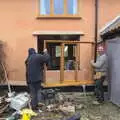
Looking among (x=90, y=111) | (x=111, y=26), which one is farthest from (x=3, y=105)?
(x=111, y=26)

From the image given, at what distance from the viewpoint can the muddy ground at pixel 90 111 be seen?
13594mm

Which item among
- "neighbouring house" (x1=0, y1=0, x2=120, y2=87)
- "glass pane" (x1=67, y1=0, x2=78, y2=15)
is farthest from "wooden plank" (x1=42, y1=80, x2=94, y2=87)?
"glass pane" (x1=67, y1=0, x2=78, y2=15)

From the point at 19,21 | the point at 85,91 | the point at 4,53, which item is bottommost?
the point at 85,91

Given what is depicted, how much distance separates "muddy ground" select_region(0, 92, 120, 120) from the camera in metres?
13.6

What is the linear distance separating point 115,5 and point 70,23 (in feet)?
5.85

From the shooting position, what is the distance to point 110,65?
1630 centimetres

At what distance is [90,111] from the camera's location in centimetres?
1452

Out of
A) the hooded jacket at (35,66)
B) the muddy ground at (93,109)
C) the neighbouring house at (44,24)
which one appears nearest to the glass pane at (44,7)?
the neighbouring house at (44,24)

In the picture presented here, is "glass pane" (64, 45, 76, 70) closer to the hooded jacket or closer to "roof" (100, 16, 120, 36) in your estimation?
"roof" (100, 16, 120, 36)

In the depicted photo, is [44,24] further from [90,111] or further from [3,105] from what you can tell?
[90,111]

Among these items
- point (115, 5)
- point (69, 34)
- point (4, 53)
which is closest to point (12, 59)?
point (4, 53)

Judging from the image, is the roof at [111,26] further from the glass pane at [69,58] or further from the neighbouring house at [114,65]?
the glass pane at [69,58]

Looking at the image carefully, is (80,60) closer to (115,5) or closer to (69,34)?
(69,34)

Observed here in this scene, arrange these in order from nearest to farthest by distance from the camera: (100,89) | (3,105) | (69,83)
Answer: (3,105) < (100,89) < (69,83)
